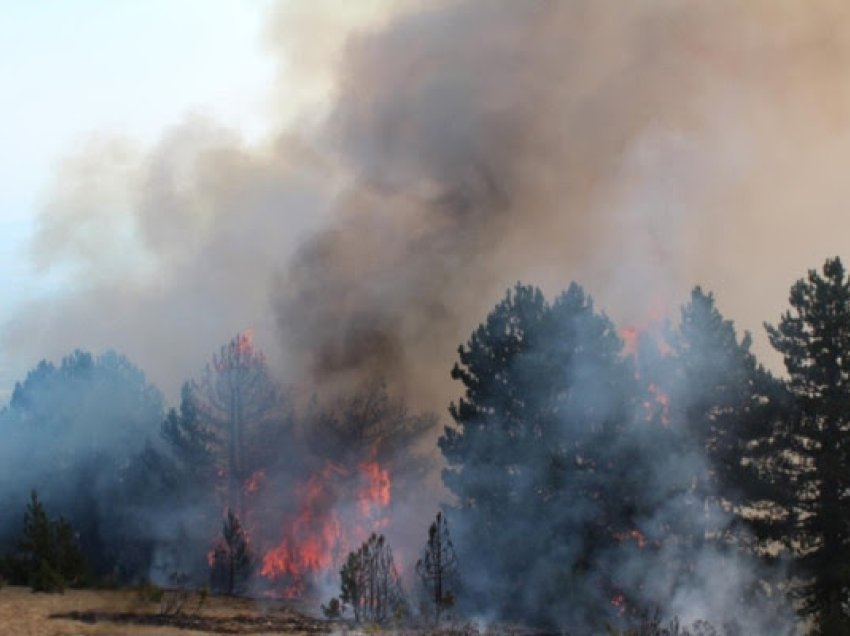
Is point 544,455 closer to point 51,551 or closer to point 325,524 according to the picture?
point 51,551

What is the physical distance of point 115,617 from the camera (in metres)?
22.1

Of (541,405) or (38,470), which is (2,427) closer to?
(38,470)

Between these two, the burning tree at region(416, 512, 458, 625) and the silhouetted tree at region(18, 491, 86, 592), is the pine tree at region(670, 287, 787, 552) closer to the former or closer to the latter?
the burning tree at region(416, 512, 458, 625)

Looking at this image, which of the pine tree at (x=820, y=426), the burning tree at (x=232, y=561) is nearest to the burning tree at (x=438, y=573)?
the burning tree at (x=232, y=561)

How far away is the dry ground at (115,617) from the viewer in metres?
19.9

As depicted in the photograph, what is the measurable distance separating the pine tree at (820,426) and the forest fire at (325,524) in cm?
1865

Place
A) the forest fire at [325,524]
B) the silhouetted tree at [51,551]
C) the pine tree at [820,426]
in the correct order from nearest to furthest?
the pine tree at [820,426] < the silhouetted tree at [51,551] < the forest fire at [325,524]

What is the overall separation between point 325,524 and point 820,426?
2174cm

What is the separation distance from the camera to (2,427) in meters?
40.1

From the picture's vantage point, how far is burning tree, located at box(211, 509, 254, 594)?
33031 mm

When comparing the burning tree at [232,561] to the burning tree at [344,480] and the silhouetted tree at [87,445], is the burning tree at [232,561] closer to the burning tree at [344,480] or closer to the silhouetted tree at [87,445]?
the burning tree at [344,480]

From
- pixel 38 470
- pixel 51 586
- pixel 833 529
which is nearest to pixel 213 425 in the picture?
pixel 38 470

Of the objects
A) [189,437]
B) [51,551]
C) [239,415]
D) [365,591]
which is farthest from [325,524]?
[365,591]

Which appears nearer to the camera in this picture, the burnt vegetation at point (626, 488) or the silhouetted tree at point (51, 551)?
the burnt vegetation at point (626, 488)
